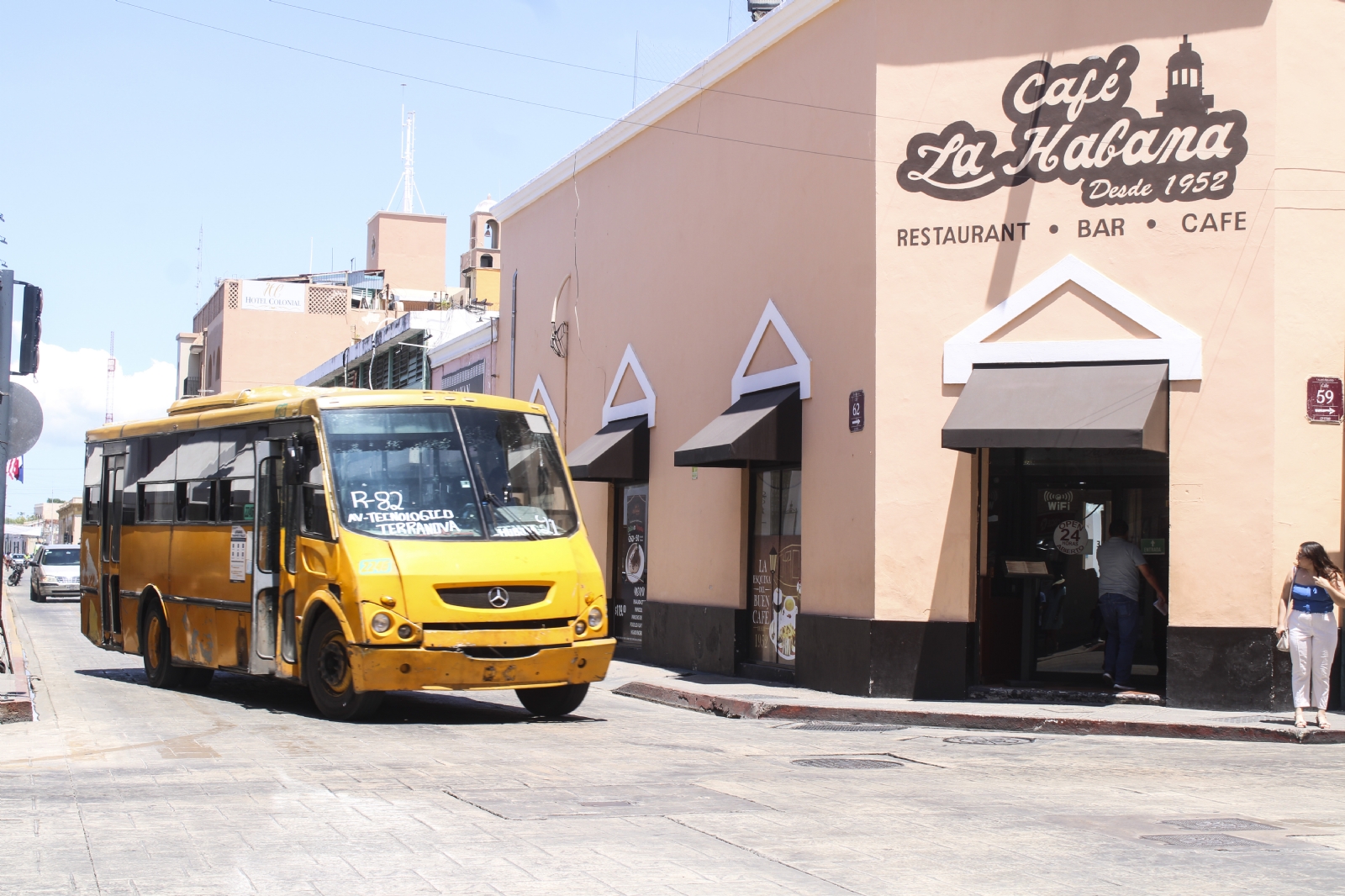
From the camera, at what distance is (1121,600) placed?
1463cm

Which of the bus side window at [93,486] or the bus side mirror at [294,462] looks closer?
the bus side mirror at [294,462]

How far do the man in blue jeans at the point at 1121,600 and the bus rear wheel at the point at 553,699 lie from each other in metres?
Result: 5.58

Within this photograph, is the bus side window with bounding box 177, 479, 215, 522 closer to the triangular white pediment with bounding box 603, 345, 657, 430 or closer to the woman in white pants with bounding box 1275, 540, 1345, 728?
the triangular white pediment with bounding box 603, 345, 657, 430

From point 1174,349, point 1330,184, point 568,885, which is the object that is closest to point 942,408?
point 1174,349

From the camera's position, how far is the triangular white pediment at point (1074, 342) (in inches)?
548

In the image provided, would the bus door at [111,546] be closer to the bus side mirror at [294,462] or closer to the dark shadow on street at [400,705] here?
the dark shadow on street at [400,705]

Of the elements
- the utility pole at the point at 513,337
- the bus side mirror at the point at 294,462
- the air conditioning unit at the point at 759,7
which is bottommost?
the bus side mirror at the point at 294,462

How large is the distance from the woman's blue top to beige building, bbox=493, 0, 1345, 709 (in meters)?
0.93

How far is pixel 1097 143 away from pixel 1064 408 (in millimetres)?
2845

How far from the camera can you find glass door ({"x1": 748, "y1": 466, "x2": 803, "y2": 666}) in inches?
664

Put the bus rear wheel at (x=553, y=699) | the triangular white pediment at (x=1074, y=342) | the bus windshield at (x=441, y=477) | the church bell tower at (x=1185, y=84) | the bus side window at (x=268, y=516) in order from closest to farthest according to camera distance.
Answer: the bus windshield at (x=441, y=477) → the bus rear wheel at (x=553, y=699) → the bus side window at (x=268, y=516) → the triangular white pediment at (x=1074, y=342) → the church bell tower at (x=1185, y=84)

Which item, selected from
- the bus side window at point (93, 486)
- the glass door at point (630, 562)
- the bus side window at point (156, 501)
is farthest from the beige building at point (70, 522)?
the bus side window at point (156, 501)

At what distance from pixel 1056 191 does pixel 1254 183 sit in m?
1.84

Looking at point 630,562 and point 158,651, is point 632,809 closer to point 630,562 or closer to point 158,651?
point 158,651
